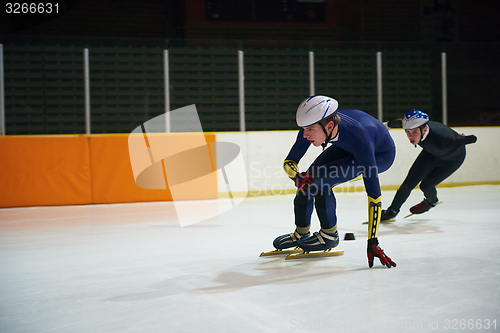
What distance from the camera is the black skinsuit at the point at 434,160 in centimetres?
534

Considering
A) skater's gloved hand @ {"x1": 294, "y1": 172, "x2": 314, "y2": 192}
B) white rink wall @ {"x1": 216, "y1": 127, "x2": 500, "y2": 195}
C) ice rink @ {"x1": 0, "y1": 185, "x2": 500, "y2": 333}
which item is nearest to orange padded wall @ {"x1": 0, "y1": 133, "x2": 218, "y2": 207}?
Answer: white rink wall @ {"x1": 216, "y1": 127, "x2": 500, "y2": 195}

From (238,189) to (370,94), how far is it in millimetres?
3830

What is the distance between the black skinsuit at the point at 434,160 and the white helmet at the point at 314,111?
7.96 feet

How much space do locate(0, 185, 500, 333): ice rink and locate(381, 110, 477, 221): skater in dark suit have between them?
0.30 m

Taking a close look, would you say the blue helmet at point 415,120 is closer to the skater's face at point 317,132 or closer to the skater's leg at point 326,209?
the skater's leg at point 326,209

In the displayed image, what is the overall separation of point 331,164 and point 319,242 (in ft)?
1.98

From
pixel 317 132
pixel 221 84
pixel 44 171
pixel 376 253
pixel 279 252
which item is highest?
pixel 221 84

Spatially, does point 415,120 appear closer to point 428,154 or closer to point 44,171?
point 428,154

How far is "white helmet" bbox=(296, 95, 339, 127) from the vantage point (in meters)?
3.21

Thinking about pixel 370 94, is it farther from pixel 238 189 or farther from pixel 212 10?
pixel 212 10

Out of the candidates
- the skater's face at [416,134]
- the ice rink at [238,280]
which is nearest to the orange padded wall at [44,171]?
the ice rink at [238,280]

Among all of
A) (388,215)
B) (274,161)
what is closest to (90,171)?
(274,161)

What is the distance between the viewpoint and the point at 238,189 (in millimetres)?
8344

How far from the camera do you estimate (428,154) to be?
5.61 m
